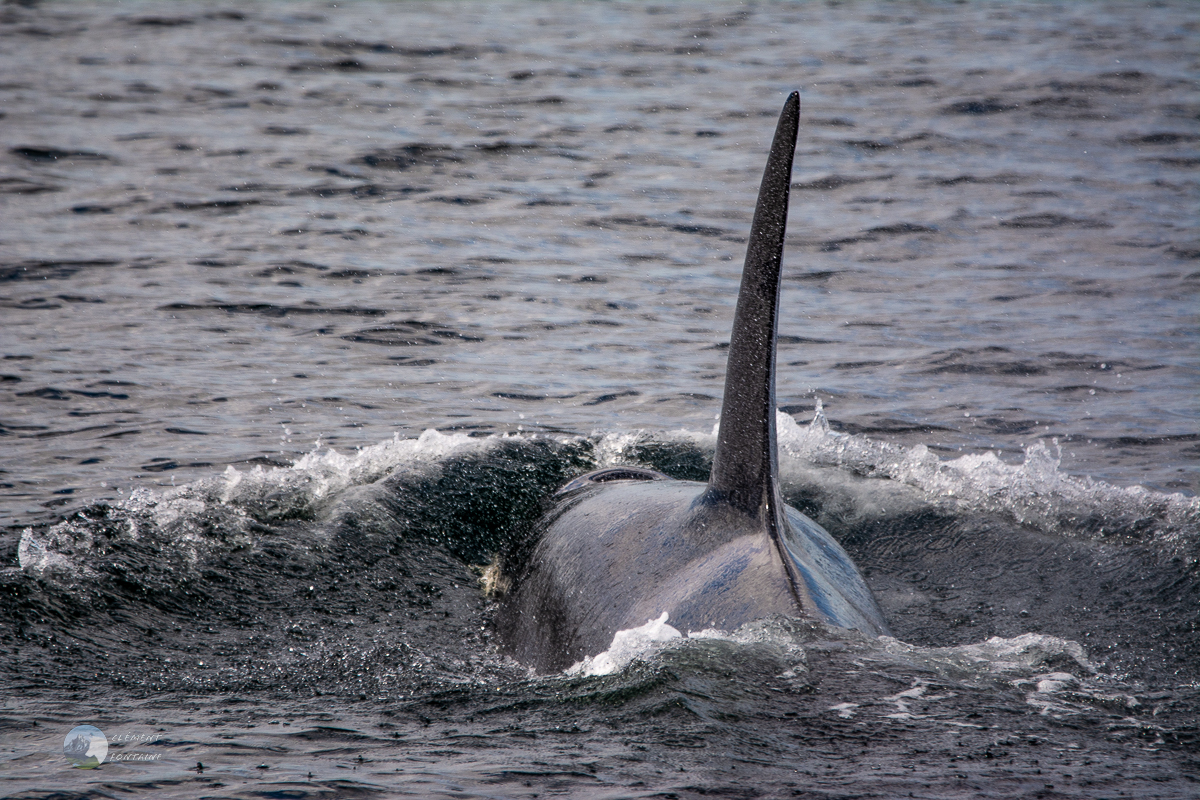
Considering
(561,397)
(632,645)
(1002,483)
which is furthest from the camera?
(561,397)

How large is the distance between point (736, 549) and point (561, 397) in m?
5.73

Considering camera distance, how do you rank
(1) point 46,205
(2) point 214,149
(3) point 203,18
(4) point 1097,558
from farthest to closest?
(3) point 203,18 < (2) point 214,149 < (1) point 46,205 < (4) point 1097,558

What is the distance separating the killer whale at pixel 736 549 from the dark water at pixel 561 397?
20 cm

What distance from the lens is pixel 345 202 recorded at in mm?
15055

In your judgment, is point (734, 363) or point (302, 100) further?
point (302, 100)

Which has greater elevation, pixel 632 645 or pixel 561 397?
pixel 632 645

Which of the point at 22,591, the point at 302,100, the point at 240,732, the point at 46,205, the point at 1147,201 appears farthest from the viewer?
the point at 302,100

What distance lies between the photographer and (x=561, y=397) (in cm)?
1013

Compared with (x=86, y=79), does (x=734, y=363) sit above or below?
below

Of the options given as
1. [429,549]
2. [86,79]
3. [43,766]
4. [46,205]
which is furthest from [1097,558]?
[86,79]

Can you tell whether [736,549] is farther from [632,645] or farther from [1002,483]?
[1002,483]

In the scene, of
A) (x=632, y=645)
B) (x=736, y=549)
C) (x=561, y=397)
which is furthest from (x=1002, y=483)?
(x=632, y=645)

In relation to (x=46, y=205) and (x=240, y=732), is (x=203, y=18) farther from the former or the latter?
(x=240, y=732)

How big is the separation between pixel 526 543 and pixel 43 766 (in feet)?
9.19
